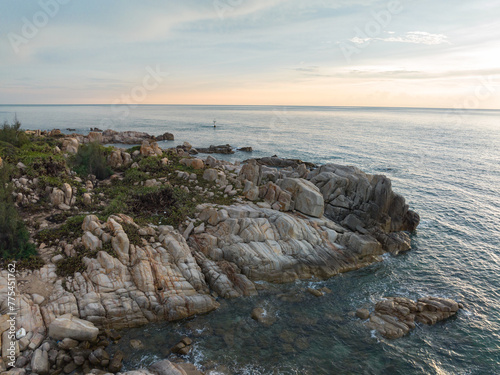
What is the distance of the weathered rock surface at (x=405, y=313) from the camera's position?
18.2 m

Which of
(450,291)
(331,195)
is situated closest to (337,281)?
(450,291)

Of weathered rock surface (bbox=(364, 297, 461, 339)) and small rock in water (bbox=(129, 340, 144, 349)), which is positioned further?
weathered rock surface (bbox=(364, 297, 461, 339))

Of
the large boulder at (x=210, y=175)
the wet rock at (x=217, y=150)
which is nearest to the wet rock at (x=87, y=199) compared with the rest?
the large boulder at (x=210, y=175)

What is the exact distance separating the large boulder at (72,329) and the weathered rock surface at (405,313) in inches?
664

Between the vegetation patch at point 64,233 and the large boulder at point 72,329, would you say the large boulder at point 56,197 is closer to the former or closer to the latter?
the vegetation patch at point 64,233

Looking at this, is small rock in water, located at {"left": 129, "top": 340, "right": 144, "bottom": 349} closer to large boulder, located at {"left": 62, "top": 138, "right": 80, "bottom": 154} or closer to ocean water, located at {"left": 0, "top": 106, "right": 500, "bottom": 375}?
ocean water, located at {"left": 0, "top": 106, "right": 500, "bottom": 375}

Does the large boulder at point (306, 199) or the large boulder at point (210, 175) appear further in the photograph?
the large boulder at point (210, 175)

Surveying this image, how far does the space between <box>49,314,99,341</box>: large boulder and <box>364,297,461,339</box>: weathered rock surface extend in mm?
16864

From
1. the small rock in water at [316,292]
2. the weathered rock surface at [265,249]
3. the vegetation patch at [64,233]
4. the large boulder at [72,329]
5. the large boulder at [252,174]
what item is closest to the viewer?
the large boulder at [72,329]

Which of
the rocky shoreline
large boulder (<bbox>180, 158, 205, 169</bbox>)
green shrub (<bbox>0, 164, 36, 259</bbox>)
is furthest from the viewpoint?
large boulder (<bbox>180, 158, 205, 169</bbox>)

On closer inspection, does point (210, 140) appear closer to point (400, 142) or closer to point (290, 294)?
point (400, 142)

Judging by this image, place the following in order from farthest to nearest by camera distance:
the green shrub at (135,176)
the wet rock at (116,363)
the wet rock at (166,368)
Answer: the green shrub at (135,176)
the wet rock at (116,363)
the wet rock at (166,368)

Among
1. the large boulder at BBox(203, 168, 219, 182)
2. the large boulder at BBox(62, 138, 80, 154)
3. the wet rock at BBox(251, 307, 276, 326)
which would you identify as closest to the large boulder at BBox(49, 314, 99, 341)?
the wet rock at BBox(251, 307, 276, 326)

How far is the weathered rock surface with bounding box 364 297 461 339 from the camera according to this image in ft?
59.9
